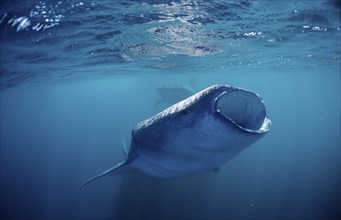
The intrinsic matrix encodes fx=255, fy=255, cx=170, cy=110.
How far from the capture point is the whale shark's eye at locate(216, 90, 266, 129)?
3.32 metres

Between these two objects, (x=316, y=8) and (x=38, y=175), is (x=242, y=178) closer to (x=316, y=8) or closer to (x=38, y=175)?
(x=316, y=8)

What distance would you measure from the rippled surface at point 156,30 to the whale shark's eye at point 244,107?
20.4 ft

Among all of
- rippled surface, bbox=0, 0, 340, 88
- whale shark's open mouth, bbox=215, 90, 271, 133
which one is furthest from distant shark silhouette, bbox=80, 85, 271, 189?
Answer: rippled surface, bbox=0, 0, 340, 88

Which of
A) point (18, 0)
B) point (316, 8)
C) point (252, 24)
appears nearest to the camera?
point (18, 0)

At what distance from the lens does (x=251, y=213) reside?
17.5m

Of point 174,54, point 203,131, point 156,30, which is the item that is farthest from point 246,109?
point 174,54

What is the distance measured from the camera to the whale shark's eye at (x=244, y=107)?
131 inches

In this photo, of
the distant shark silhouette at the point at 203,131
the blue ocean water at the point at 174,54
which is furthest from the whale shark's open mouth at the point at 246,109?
the blue ocean water at the point at 174,54

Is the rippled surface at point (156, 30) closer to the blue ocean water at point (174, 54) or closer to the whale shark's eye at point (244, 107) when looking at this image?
the blue ocean water at point (174, 54)

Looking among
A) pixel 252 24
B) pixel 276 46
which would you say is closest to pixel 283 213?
pixel 276 46

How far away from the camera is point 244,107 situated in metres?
3.72

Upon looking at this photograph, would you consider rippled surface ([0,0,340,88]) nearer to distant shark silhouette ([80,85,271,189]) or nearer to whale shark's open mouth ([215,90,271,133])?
distant shark silhouette ([80,85,271,189])

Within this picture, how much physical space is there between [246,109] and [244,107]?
0.05 m

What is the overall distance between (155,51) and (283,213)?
560 inches
